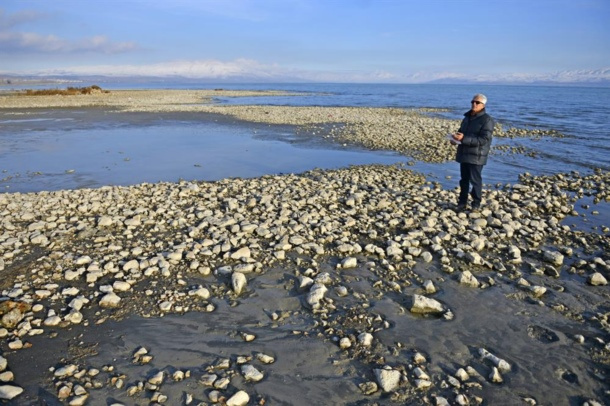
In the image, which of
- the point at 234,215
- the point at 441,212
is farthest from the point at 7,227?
the point at 441,212

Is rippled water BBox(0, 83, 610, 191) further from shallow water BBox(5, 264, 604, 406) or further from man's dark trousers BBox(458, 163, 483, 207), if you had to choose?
shallow water BBox(5, 264, 604, 406)

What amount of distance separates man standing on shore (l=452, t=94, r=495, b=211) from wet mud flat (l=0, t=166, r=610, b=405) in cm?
91

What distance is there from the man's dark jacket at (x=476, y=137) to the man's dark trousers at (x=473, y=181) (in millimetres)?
200

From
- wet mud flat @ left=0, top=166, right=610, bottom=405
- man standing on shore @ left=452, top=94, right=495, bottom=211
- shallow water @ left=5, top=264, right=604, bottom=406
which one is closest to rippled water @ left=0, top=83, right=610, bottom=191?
man standing on shore @ left=452, top=94, right=495, bottom=211

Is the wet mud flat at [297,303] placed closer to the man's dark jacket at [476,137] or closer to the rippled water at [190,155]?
the man's dark jacket at [476,137]

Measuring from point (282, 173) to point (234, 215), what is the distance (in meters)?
5.49

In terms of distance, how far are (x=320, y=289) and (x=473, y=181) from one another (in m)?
5.33

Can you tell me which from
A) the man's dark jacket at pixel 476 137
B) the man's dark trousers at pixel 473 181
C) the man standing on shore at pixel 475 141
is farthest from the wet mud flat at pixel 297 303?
the man's dark jacket at pixel 476 137

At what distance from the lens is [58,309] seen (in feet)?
17.1

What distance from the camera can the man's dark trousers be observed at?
8914mm

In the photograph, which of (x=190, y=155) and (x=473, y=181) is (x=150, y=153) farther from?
(x=473, y=181)

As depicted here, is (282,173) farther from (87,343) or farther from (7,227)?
(87,343)

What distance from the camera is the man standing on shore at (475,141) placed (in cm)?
842

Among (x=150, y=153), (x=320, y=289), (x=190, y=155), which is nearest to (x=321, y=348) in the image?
(x=320, y=289)
